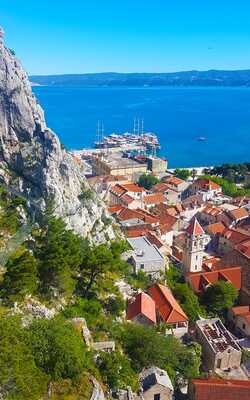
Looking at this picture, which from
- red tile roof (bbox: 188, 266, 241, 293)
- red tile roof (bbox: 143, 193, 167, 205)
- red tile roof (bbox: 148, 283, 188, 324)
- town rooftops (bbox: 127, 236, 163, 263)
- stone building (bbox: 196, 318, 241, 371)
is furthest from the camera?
red tile roof (bbox: 143, 193, 167, 205)

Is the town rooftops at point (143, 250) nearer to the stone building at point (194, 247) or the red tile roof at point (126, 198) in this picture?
the stone building at point (194, 247)

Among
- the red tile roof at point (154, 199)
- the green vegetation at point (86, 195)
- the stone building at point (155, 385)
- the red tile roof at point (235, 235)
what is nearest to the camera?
the stone building at point (155, 385)

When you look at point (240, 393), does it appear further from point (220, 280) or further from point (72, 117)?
point (72, 117)

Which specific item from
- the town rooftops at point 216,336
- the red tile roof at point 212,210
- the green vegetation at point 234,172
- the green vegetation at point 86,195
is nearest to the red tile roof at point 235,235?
the red tile roof at point 212,210

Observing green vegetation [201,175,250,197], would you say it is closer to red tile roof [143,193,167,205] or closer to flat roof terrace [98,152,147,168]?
red tile roof [143,193,167,205]

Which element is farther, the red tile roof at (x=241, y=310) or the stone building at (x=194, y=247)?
the stone building at (x=194, y=247)

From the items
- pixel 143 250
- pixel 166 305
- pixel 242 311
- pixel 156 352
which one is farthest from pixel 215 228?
pixel 156 352

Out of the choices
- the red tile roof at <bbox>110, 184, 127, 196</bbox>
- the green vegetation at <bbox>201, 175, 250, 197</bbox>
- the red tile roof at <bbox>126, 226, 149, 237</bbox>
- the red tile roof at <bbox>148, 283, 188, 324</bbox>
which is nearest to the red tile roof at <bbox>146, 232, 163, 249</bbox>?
the red tile roof at <bbox>126, 226, 149, 237</bbox>
